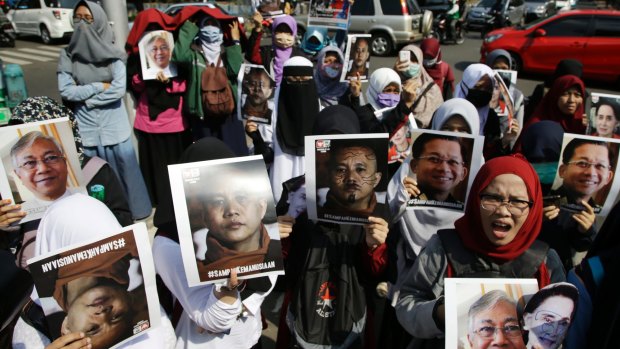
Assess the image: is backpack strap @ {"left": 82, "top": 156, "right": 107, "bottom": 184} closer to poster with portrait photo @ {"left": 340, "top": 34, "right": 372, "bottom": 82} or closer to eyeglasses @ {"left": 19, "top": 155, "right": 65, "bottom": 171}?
eyeglasses @ {"left": 19, "top": 155, "right": 65, "bottom": 171}

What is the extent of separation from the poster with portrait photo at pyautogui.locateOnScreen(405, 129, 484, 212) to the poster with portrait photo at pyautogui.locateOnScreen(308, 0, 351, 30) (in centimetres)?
442

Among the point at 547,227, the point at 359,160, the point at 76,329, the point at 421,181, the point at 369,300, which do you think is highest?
the point at 359,160

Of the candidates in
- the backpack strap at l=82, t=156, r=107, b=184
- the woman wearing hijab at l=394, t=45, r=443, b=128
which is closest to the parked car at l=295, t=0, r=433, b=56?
the woman wearing hijab at l=394, t=45, r=443, b=128

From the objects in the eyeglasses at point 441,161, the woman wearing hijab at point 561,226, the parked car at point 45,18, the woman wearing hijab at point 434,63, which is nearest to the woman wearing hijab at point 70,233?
the eyeglasses at point 441,161

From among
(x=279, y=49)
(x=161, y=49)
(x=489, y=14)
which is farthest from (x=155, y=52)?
(x=489, y=14)

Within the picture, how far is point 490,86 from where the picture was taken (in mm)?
4184

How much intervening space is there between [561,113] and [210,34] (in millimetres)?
3287

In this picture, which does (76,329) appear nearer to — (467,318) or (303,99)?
(467,318)

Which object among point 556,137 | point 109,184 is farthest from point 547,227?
point 109,184

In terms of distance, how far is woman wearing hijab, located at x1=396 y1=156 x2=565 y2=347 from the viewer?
1.75 meters

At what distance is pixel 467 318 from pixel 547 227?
125cm

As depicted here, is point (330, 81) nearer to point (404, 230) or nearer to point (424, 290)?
point (404, 230)

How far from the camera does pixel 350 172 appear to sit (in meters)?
1.96

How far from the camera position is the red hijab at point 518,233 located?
1762 mm
